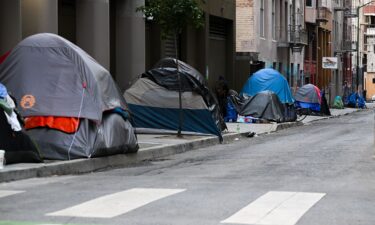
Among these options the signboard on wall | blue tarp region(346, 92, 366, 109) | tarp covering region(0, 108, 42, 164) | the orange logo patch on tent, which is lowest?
blue tarp region(346, 92, 366, 109)

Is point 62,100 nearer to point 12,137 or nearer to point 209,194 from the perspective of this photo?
point 12,137

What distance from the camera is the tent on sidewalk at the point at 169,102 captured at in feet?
66.6

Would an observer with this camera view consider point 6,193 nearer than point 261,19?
Yes

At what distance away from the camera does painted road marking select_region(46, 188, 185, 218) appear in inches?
312

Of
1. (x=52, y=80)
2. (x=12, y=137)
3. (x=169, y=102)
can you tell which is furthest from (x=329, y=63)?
A: (x=12, y=137)

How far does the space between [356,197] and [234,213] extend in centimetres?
206

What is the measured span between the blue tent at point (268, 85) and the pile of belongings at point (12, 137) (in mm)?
20033

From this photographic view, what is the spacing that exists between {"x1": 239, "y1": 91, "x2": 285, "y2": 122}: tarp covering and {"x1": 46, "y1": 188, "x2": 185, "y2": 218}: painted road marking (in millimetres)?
20067

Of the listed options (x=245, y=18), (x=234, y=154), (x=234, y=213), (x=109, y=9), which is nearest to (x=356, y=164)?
(x=234, y=154)

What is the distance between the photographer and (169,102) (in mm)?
20359

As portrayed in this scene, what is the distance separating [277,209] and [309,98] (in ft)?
105

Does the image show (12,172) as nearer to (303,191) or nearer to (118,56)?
(303,191)

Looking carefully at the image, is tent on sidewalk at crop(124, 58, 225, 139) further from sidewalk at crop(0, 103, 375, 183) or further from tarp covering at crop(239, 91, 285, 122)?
tarp covering at crop(239, 91, 285, 122)

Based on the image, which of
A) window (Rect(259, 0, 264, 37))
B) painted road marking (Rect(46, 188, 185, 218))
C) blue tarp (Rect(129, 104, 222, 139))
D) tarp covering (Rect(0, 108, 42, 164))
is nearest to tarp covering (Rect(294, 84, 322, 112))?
window (Rect(259, 0, 264, 37))
